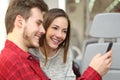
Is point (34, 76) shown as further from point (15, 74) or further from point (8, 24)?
point (8, 24)

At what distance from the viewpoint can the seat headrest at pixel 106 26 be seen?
2498 mm

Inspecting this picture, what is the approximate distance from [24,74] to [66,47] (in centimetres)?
81

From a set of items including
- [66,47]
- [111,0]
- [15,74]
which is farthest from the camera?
[111,0]

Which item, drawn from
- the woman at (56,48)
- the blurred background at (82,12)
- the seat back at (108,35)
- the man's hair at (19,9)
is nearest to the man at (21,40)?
the man's hair at (19,9)

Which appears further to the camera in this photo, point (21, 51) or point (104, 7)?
point (104, 7)

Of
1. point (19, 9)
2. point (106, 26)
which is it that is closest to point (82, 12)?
point (106, 26)

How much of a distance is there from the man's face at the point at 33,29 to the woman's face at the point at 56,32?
656 mm

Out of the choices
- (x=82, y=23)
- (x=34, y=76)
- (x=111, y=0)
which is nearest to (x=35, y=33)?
(x=34, y=76)

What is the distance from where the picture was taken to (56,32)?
6.89ft

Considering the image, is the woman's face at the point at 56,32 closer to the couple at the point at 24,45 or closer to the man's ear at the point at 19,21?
the couple at the point at 24,45

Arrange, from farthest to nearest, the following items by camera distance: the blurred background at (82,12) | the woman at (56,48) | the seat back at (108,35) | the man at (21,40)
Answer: the blurred background at (82,12)
the seat back at (108,35)
the woman at (56,48)
the man at (21,40)

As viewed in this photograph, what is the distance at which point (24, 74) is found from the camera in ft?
4.23

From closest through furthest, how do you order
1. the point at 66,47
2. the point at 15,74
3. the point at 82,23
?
1. the point at 15,74
2. the point at 66,47
3. the point at 82,23

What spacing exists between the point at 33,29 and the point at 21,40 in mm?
74
